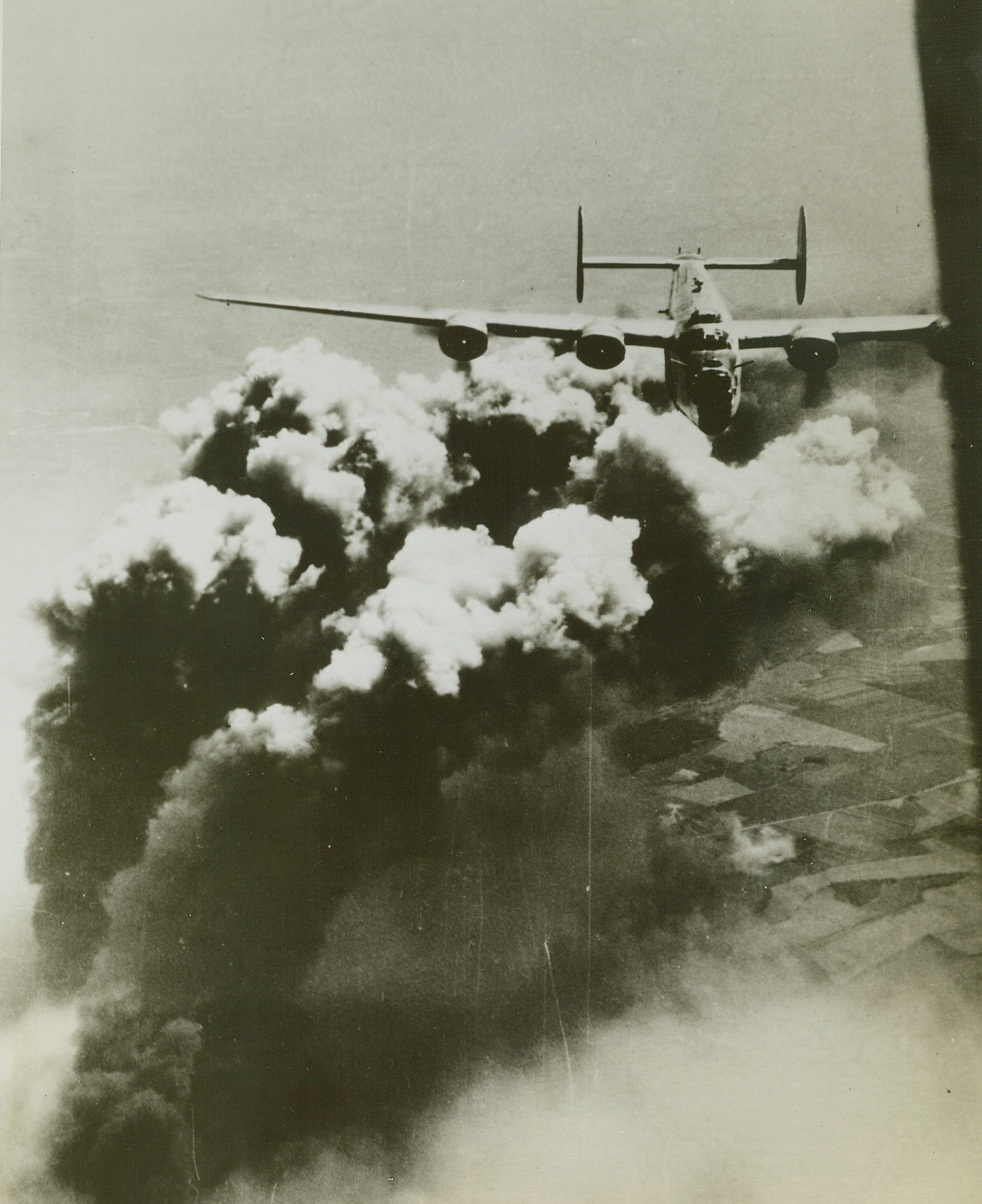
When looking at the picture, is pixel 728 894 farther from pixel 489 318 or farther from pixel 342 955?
pixel 489 318

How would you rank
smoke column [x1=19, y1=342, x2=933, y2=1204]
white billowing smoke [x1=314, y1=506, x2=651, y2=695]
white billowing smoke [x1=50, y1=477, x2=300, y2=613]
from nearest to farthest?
1. smoke column [x1=19, y1=342, x2=933, y2=1204]
2. white billowing smoke [x1=314, y1=506, x2=651, y2=695]
3. white billowing smoke [x1=50, y1=477, x2=300, y2=613]

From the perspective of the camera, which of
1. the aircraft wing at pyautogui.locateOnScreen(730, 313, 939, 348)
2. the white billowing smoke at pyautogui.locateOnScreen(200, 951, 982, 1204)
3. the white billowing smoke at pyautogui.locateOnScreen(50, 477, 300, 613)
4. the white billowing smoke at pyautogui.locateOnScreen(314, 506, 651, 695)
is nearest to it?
the white billowing smoke at pyautogui.locateOnScreen(200, 951, 982, 1204)

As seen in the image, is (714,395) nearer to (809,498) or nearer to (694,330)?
(694,330)

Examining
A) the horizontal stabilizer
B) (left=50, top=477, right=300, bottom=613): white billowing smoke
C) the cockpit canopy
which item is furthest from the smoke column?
the horizontal stabilizer

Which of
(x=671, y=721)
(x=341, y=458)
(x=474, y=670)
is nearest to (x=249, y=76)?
(x=341, y=458)

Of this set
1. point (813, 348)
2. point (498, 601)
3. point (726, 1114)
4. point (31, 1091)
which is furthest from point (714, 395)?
point (31, 1091)

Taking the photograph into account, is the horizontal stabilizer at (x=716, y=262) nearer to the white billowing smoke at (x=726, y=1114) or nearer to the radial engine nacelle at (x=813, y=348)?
the radial engine nacelle at (x=813, y=348)

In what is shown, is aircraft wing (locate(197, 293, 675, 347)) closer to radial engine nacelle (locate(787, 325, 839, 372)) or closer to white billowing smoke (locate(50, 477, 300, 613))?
radial engine nacelle (locate(787, 325, 839, 372))
